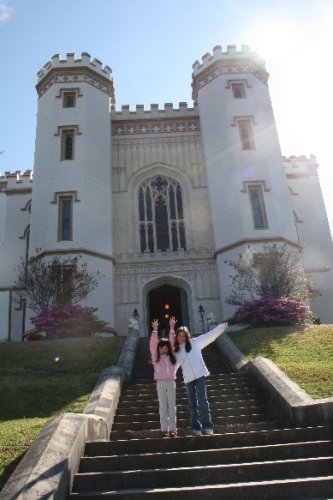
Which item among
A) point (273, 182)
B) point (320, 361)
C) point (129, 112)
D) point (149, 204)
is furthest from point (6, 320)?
point (320, 361)

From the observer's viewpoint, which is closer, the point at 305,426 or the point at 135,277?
the point at 305,426

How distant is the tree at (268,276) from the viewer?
1841 centimetres

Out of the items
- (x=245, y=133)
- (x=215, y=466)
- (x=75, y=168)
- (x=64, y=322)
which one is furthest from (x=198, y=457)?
(x=245, y=133)

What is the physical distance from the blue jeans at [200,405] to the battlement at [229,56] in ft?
73.4

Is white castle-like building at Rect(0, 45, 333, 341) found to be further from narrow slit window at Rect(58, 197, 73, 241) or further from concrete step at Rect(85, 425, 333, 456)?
concrete step at Rect(85, 425, 333, 456)

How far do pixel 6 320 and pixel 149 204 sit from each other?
959cm

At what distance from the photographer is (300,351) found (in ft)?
41.3

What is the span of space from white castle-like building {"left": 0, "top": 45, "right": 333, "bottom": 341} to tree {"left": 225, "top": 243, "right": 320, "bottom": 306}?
0.67 metres

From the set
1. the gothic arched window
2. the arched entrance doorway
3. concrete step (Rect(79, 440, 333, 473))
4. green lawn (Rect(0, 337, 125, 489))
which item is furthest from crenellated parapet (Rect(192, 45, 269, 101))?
concrete step (Rect(79, 440, 333, 473))

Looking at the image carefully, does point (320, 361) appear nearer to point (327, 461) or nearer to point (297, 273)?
point (327, 461)

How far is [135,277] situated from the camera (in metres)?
21.9

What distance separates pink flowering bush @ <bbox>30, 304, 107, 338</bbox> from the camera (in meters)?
17.1

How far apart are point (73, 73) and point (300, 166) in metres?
14.2

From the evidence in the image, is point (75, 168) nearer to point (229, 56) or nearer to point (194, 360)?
point (229, 56)
